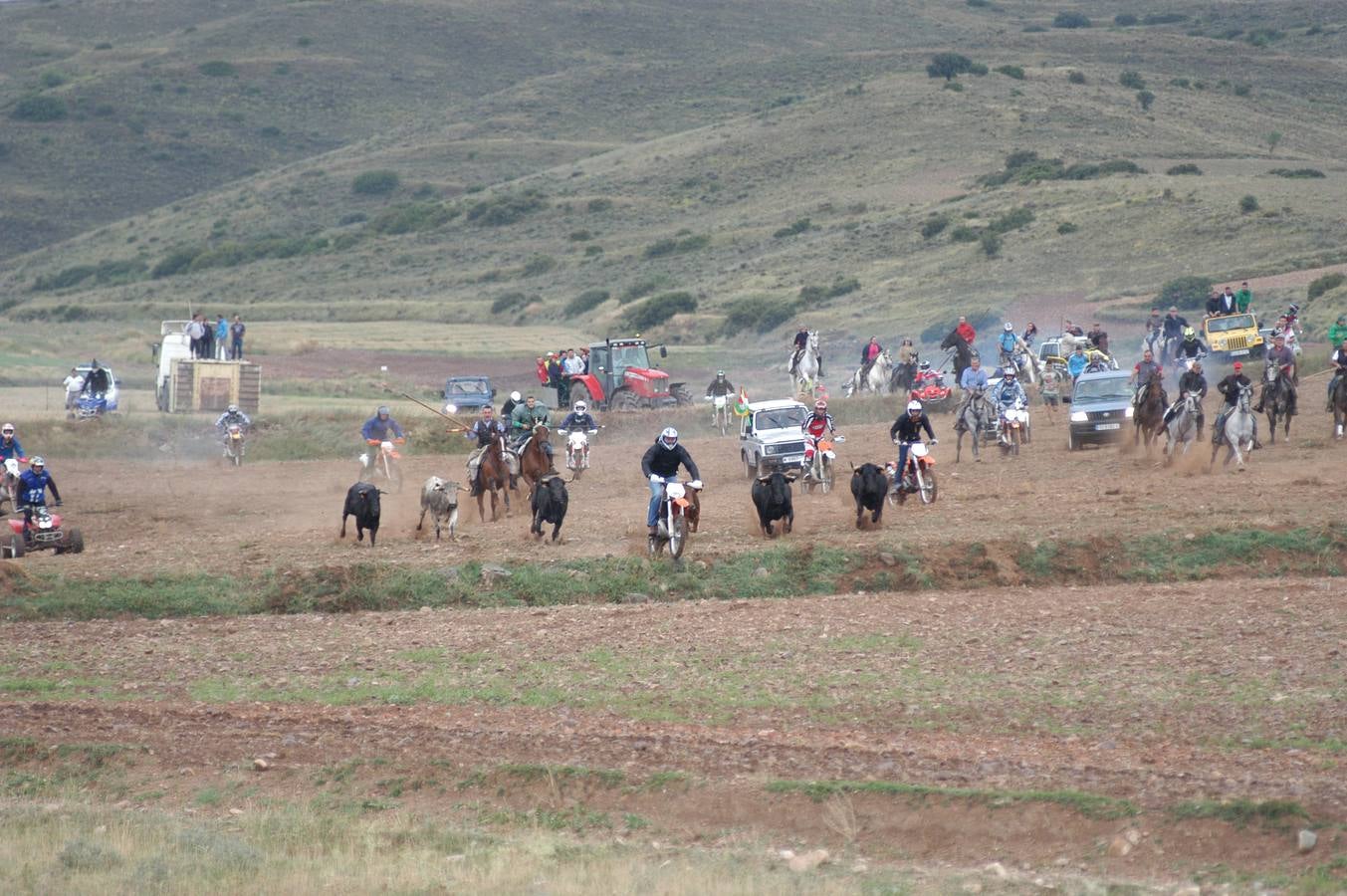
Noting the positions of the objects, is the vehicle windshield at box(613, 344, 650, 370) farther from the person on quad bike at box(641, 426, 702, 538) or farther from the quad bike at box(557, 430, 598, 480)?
the person on quad bike at box(641, 426, 702, 538)

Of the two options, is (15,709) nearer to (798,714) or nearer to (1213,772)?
(798,714)

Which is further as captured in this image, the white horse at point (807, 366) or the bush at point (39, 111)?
the bush at point (39, 111)

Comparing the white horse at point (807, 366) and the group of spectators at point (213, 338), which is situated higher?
the group of spectators at point (213, 338)

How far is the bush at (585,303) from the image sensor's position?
79312 millimetres

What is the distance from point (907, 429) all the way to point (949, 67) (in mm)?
87704

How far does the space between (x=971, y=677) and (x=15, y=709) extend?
308 inches

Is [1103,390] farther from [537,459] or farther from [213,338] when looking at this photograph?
[213,338]

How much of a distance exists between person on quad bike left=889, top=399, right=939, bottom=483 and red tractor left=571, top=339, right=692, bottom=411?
1902cm

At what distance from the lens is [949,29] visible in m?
161

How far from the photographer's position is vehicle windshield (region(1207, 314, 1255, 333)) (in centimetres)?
4234

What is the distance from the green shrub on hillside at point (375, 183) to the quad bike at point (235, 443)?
273ft

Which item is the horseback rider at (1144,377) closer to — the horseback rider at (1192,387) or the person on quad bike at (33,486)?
the horseback rider at (1192,387)

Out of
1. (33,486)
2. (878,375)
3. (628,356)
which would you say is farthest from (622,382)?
(33,486)

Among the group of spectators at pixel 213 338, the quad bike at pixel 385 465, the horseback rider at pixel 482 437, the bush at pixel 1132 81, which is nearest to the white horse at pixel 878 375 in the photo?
the quad bike at pixel 385 465
